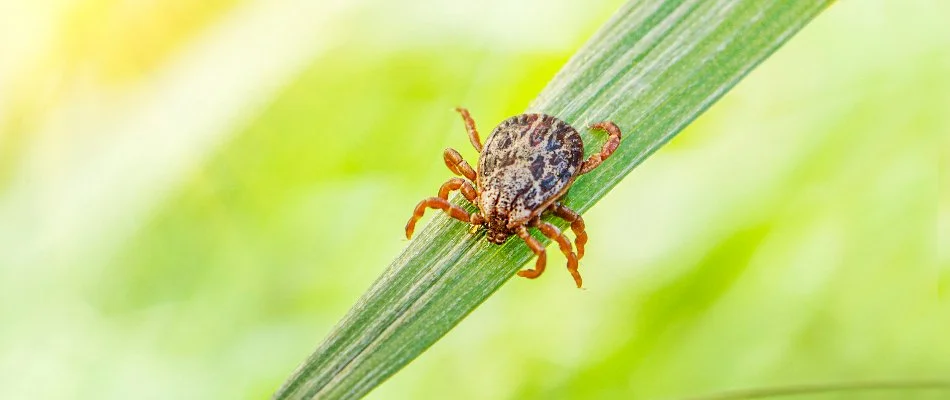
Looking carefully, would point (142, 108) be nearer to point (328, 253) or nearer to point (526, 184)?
point (328, 253)

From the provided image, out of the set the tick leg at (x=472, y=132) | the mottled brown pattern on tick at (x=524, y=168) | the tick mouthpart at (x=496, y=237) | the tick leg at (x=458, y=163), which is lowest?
the tick mouthpart at (x=496, y=237)

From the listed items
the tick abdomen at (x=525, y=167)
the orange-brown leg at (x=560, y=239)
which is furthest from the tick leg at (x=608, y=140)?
the orange-brown leg at (x=560, y=239)

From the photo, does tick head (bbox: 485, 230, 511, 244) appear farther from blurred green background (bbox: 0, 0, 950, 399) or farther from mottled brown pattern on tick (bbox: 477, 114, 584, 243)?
blurred green background (bbox: 0, 0, 950, 399)

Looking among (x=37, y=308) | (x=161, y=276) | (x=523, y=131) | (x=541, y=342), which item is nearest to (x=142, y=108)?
(x=161, y=276)

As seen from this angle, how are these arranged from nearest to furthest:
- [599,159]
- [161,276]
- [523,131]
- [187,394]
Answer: [599,159], [523,131], [187,394], [161,276]

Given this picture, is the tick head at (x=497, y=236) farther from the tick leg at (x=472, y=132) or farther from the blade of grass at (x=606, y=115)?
the tick leg at (x=472, y=132)

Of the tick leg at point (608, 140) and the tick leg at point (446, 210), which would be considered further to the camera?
the tick leg at point (446, 210)

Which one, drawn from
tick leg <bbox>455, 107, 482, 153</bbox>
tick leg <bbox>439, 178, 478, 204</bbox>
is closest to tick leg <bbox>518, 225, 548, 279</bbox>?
tick leg <bbox>439, 178, 478, 204</bbox>
